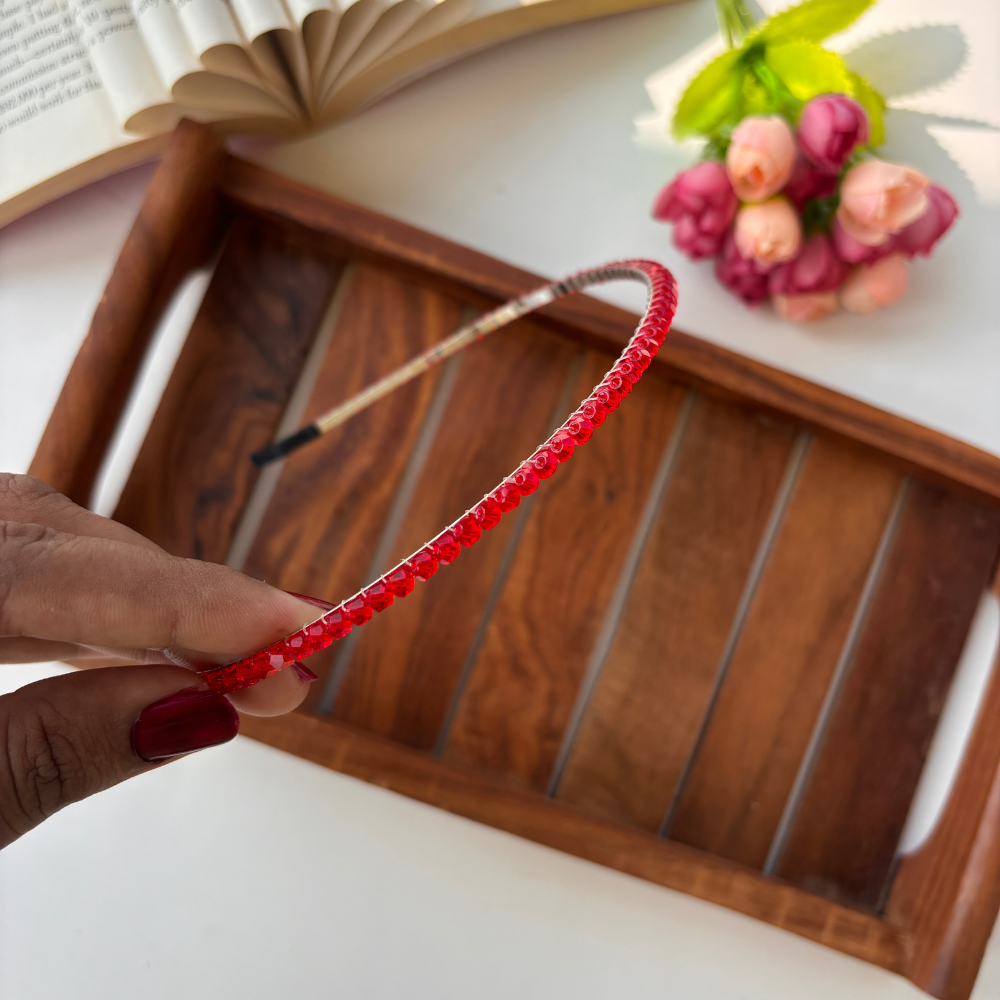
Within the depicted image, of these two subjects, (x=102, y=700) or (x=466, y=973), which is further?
(x=466, y=973)

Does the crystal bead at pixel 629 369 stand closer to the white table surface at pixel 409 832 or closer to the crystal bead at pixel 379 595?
the crystal bead at pixel 379 595

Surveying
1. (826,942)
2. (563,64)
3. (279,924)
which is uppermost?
(563,64)

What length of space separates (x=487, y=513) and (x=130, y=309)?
0.91 feet

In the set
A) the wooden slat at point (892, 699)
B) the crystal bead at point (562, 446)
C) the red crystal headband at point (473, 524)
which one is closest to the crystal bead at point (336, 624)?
the red crystal headband at point (473, 524)

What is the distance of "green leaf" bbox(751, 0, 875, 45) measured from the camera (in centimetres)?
52

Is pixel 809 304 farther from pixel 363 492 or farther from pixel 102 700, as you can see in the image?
pixel 102 700

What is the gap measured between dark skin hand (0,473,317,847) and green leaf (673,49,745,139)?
0.43 meters

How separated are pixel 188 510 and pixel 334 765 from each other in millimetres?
181

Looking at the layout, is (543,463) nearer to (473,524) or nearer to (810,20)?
(473,524)

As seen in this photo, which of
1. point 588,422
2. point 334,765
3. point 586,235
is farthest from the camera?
point 586,235

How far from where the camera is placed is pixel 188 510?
508mm

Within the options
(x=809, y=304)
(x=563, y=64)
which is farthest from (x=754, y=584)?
(x=563, y=64)

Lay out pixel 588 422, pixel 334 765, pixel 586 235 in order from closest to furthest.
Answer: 1. pixel 588 422
2. pixel 334 765
3. pixel 586 235

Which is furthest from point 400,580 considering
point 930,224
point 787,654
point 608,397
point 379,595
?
point 930,224
